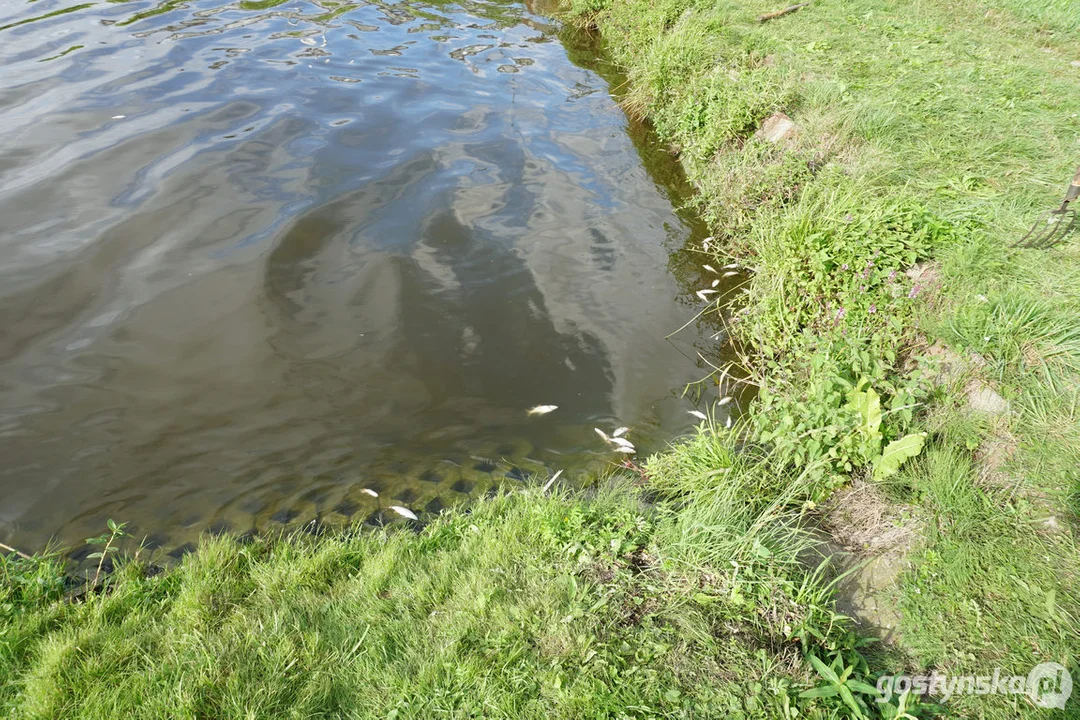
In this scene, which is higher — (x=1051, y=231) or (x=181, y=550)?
(x=1051, y=231)

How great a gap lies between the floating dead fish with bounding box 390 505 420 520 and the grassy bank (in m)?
0.27

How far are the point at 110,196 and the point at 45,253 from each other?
116cm

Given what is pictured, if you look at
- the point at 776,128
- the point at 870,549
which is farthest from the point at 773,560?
the point at 776,128

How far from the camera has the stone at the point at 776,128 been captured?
7102 millimetres

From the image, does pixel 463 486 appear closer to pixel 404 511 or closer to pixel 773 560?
pixel 404 511

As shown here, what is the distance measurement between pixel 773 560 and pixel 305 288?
15.0 ft

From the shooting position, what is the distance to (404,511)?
4.20 m

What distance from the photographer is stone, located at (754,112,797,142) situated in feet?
23.3

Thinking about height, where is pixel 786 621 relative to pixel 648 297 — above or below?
above

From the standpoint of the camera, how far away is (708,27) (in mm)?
9789

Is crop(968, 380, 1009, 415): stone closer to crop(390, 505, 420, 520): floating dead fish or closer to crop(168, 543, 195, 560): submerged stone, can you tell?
crop(390, 505, 420, 520): floating dead fish

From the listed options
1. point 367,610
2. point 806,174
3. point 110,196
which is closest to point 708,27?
point 806,174

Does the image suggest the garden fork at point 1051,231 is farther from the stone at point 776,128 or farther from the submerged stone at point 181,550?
the submerged stone at point 181,550

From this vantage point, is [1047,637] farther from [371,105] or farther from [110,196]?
[371,105]
